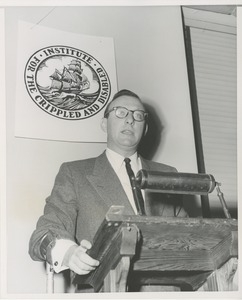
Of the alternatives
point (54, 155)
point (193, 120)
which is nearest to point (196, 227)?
point (54, 155)

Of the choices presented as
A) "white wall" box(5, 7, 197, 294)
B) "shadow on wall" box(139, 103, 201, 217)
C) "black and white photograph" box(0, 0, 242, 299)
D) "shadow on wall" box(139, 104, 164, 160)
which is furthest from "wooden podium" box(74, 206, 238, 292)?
"shadow on wall" box(139, 104, 164, 160)

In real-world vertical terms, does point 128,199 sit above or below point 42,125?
below

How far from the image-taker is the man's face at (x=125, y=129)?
6.59ft

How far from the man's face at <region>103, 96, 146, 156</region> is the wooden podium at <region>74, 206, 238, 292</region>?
2.24 ft

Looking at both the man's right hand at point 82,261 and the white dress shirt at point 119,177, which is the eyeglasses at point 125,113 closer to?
the white dress shirt at point 119,177

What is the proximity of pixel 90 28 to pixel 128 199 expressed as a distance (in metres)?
1.23

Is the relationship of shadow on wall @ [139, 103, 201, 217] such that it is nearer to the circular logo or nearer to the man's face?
the circular logo

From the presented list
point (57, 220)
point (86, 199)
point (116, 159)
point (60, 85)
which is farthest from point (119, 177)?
point (60, 85)

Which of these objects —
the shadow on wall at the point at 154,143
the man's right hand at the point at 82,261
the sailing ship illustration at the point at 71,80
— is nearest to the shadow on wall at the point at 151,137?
the shadow on wall at the point at 154,143

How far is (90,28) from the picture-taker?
264 centimetres

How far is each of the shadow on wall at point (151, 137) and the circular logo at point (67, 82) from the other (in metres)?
0.30

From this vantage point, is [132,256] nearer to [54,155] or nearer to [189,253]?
[189,253]

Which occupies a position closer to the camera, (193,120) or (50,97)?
(50,97)

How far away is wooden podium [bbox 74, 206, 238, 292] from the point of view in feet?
4.10
